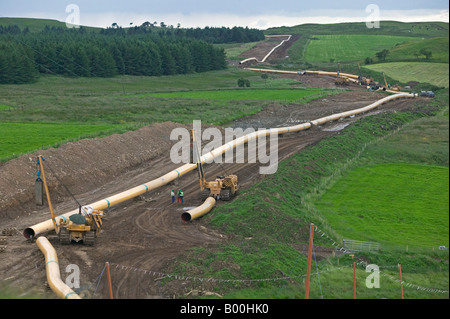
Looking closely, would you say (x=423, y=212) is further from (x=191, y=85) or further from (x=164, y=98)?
(x=191, y=85)

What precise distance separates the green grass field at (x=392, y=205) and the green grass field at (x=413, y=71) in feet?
203

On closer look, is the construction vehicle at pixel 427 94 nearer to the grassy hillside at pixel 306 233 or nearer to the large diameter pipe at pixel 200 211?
the grassy hillside at pixel 306 233

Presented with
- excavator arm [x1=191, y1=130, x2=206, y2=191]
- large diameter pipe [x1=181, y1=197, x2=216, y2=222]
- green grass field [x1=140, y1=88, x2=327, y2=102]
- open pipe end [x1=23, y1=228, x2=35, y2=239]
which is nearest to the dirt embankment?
open pipe end [x1=23, y1=228, x2=35, y2=239]

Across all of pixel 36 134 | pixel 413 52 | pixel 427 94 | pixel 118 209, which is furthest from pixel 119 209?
pixel 413 52

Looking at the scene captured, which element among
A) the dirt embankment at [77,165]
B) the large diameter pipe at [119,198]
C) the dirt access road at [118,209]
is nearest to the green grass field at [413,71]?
the dirt access road at [118,209]

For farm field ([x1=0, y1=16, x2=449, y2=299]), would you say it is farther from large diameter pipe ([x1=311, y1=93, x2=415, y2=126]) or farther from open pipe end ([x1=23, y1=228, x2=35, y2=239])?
large diameter pipe ([x1=311, y1=93, x2=415, y2=126])

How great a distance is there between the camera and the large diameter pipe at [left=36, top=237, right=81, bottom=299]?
27.6 m

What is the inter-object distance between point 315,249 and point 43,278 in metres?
17.0

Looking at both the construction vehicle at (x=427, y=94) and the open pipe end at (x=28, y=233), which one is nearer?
the open pipe end at (x=28, y=233)

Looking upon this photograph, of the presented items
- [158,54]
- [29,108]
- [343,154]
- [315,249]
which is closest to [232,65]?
[158,54]

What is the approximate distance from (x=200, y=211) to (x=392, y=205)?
1546 cm

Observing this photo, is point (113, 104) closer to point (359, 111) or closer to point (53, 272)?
point (359, 111)

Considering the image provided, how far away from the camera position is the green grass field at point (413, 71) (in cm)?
11898
